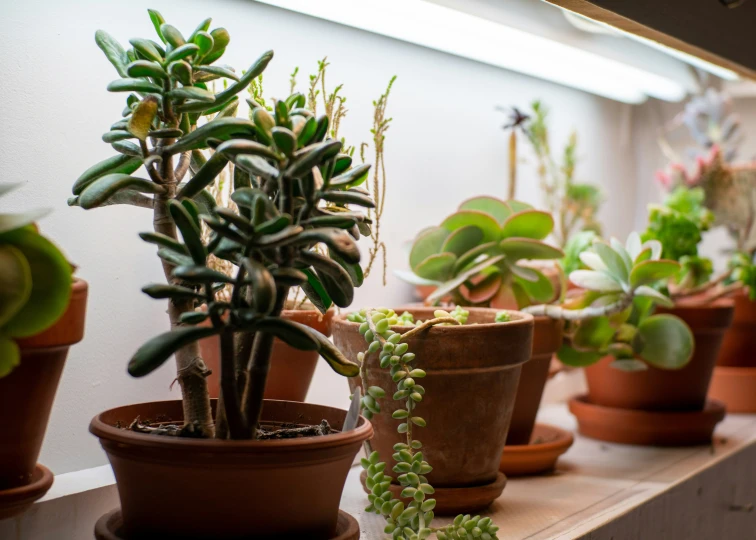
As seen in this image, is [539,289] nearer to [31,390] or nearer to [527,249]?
[527,249]

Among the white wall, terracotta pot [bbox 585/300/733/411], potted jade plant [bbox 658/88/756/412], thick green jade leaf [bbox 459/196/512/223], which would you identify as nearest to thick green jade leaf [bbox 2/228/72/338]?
the white wall

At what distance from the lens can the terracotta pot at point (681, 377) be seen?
1366 mm

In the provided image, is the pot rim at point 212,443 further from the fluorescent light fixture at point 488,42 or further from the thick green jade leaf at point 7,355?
the fluorescent light fixture at point 488,42

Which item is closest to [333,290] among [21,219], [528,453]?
[21,219]

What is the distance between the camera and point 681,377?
1375 mm

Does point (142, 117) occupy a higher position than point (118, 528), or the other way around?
point (142, 117)

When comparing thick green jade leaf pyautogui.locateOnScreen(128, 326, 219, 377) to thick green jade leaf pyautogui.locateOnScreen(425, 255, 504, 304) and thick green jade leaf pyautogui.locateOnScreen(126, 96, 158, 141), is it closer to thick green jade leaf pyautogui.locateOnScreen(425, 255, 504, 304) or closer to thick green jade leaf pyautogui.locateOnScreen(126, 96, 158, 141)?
thick green jade leaf pyautogui.locateOnScreen(126, 96, 158, 141)

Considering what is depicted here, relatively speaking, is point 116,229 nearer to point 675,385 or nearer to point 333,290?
point 333,290

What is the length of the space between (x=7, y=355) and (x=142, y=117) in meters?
0.21

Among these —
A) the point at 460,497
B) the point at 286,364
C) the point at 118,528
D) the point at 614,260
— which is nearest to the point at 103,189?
the point at 118,528

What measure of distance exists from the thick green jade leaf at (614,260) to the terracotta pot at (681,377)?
0.92ft

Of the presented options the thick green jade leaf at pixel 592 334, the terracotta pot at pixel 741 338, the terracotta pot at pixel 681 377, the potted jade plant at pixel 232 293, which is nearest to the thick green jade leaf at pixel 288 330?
the potted jade plant at pixel 232 293

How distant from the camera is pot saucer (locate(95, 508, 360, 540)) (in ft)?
2.18

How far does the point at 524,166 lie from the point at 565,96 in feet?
0.82
